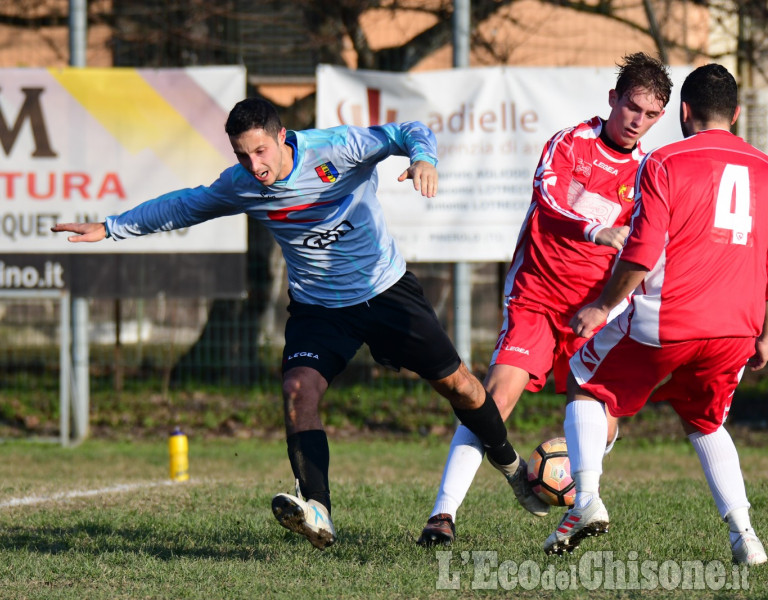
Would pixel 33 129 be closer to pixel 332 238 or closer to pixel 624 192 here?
pixel 332 238

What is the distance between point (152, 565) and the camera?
15.8 ft

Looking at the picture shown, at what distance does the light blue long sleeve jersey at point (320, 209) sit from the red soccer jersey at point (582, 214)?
0.93 meters

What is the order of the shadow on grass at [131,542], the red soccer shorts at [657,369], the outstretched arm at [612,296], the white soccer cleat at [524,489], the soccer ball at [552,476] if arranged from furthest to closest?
1. the white soccer cleat at [524,489]
2. the soccer ball at [552,476]
3. the shadow on grass at [131,542]
4. the red soccer shorts at [657,369]
5. the outstretched arm at [612,296]

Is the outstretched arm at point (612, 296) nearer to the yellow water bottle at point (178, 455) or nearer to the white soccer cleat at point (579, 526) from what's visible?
the white soccer cleat at point (579, 526)

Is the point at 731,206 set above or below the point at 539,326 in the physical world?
above

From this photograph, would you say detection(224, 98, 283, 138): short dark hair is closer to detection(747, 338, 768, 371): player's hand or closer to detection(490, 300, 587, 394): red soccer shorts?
detection(490, 300, 587, 394): red soccer shorts

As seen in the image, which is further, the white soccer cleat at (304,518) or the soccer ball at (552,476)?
the soccer ball at (552,476)

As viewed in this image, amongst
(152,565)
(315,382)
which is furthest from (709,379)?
(152,565)

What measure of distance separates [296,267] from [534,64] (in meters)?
7.51

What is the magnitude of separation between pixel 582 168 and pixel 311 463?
2.24m

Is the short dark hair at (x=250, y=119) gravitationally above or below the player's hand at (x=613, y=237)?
above

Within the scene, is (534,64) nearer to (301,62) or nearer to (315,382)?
(301,62)

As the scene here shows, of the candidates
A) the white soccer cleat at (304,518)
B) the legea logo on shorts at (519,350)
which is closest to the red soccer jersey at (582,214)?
the legea logo on shorts at (519,350)

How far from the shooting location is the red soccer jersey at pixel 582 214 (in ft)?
18.9
